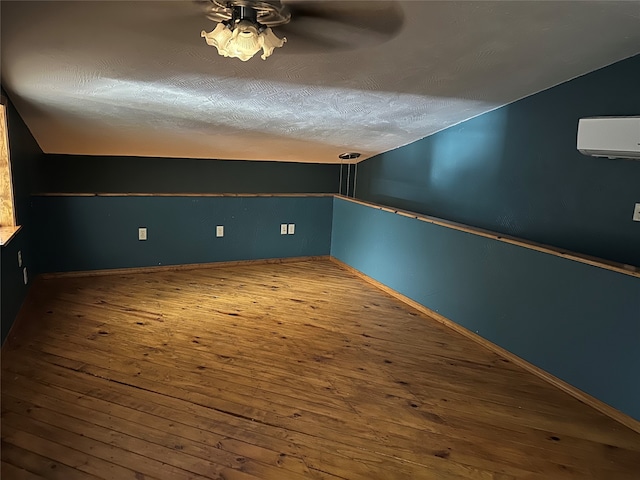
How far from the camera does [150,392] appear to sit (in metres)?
2.36

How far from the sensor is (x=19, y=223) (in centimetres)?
324

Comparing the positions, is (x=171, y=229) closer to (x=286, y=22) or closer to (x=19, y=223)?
(x=19, y=223)

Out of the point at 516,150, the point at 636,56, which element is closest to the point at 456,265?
the point at 516,150

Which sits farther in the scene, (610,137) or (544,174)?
(544,174)

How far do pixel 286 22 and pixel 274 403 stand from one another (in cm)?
191

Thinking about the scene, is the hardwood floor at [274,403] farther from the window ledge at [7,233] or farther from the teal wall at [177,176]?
the teal wall at [177,176]

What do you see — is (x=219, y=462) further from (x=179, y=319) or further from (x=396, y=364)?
(x=179, y=319)

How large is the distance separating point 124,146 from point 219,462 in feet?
11.2

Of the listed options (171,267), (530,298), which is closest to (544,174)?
(530,298)

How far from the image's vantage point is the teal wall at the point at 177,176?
448 centimetres

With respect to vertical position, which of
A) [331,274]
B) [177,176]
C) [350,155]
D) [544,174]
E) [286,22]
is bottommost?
[331,274]

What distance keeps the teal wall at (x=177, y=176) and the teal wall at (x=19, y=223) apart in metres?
0.44

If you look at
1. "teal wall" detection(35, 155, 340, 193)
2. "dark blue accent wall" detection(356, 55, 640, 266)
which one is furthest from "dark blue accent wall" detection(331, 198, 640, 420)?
"teal wall" detection(35, 155, 340, 193)

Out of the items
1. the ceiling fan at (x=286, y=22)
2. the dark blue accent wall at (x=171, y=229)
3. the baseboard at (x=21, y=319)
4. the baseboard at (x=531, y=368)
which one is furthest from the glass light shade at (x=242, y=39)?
the dark blue accent wall at (x=171, y=229)
